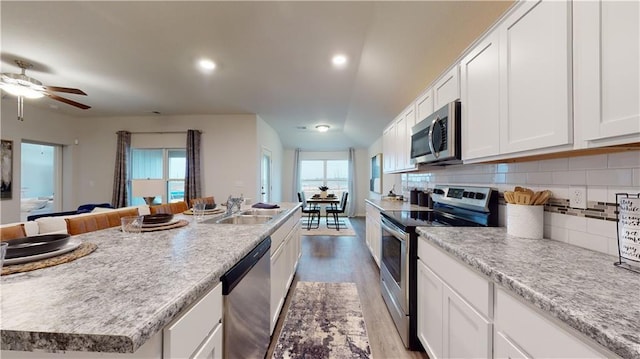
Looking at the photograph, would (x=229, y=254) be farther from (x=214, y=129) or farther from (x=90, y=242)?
(x=214, y=129)

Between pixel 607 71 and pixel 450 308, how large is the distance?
1.15 meters

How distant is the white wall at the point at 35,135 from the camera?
166 inches

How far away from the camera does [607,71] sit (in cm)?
83

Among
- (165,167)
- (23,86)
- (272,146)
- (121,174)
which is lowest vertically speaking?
(121,174)

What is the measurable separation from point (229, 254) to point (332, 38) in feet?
7.56

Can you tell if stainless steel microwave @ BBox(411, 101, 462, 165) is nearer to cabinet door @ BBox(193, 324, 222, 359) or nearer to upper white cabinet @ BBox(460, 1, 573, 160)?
upper white cabinet @ BBox(460, 1, 573, 160)

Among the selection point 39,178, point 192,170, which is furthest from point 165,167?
point 39,178

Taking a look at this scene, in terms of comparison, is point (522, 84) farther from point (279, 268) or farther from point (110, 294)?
point (279, 268)

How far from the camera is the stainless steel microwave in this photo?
1784 millimetres

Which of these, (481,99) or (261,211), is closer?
(481,99)

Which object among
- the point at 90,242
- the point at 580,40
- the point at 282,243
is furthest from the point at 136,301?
the point at 580,40

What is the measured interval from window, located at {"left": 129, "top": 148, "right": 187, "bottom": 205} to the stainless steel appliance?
4.74 meters

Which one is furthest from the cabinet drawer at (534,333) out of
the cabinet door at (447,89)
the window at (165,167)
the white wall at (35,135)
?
the white wall at (35,135)

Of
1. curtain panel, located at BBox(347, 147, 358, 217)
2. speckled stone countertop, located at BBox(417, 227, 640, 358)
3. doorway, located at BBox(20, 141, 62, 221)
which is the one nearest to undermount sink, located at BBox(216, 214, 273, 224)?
speckled stone countertop, located at BBox(417, 227, 640, 358)
